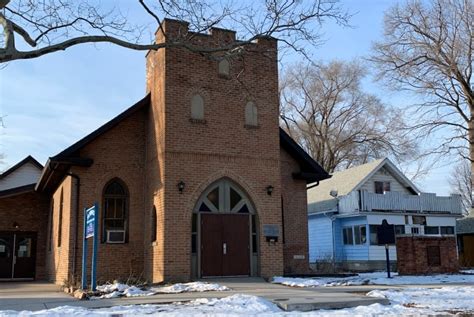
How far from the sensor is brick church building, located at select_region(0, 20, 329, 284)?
17.4 meters

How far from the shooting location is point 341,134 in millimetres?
46312

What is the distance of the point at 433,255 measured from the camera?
20938 mm

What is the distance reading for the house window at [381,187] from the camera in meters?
33.3

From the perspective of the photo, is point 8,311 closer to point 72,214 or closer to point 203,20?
point 72,214

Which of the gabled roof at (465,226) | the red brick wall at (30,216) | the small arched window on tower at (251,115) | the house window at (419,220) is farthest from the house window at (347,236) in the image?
the red brick wall at (30,216)

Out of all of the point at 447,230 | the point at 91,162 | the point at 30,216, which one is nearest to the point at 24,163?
the point at 30,216

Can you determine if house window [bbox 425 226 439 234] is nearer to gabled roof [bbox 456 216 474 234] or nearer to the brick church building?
gabled roof [bbox 456 216 474 234]

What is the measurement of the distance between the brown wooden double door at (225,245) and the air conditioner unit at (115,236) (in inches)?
117

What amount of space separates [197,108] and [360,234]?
1512 cm

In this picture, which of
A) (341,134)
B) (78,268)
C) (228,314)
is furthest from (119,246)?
(341,134)

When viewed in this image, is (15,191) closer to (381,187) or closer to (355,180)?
(355,180)

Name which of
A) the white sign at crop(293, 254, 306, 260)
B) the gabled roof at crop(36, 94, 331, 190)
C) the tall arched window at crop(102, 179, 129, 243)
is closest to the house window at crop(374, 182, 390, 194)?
the gabled roof at crop(36, 94, 331, 190)

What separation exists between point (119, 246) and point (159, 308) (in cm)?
777

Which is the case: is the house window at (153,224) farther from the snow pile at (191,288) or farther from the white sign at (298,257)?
the white sign at (298,257)
